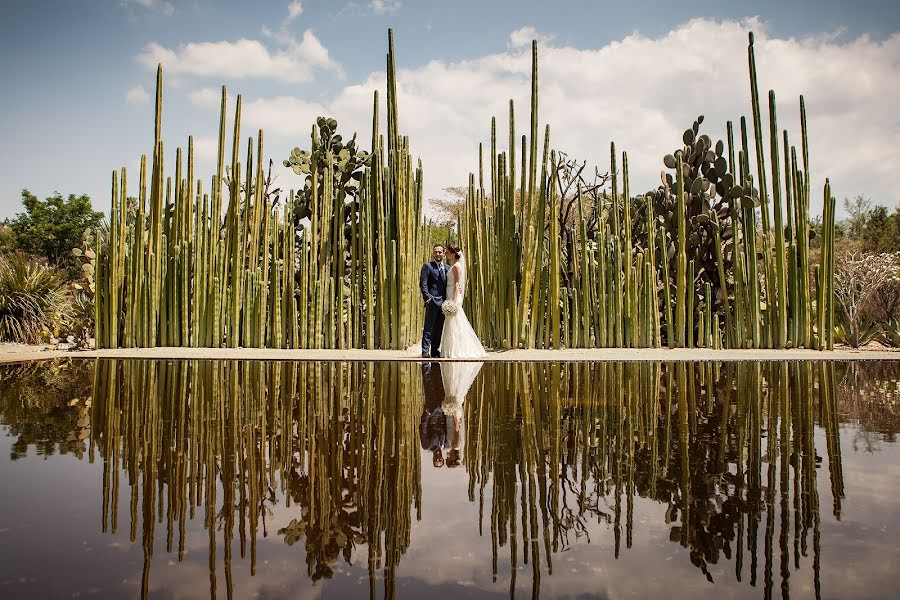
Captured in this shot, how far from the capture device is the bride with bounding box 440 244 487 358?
6.80 metres

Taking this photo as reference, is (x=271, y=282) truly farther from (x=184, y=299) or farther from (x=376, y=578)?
(x=376, y=578)

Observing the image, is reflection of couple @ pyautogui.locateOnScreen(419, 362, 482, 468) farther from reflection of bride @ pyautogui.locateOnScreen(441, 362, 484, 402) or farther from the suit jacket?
the suit jacket

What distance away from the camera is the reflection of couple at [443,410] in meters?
2.54

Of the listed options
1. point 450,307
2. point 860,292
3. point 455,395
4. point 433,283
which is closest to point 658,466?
point 455,395

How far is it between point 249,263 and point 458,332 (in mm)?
2220

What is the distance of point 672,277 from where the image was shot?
8242mm

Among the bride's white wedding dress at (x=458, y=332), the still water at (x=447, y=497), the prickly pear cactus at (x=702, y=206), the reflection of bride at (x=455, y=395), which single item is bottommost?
the still water at (x=447, y=497)

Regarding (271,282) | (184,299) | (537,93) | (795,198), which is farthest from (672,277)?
(184,299)

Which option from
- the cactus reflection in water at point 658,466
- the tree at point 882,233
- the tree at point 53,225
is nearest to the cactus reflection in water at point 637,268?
the cactus reflection in water at point 658,466

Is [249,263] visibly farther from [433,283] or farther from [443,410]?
[443,410]

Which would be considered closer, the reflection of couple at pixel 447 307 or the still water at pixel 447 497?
the still water at pixel 447 497

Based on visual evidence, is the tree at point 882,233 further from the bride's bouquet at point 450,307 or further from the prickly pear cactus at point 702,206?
the bride's bouquet at point 450,307

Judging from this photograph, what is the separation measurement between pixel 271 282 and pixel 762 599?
21.5ft

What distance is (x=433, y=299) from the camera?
683 centimetres
